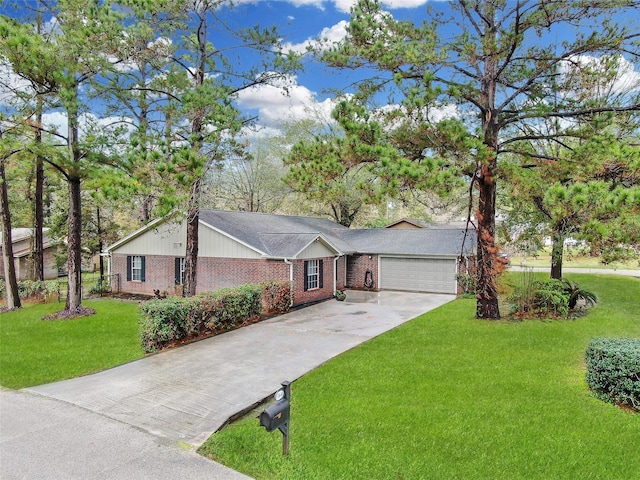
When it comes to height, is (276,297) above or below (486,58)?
below

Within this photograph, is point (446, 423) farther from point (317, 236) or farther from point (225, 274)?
point (225, 274)

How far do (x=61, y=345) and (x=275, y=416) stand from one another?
8.60 meters

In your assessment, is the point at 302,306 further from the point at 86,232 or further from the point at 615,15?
the point at 86,232

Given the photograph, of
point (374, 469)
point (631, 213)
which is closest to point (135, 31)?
point (374, 469)

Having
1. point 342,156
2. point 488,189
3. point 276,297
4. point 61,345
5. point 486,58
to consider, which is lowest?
point 61,345

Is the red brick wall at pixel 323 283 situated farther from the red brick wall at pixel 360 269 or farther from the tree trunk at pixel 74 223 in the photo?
the tree trunk at pixel 74 223

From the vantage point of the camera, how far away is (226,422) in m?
5.88

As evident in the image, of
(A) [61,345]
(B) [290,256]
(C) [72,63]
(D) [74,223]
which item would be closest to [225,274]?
(B) [290,256]

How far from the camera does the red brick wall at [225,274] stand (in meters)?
15.9

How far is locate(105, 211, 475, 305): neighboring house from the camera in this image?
16203 mm

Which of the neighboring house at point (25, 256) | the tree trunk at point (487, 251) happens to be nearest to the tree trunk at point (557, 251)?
Result: the tree trunk at point (487, 251)

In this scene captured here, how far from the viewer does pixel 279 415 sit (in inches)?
173

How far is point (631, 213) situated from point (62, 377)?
13.4 m

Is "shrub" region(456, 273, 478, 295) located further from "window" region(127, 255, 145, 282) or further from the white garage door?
"window" region(127, 255, 145, 282)
